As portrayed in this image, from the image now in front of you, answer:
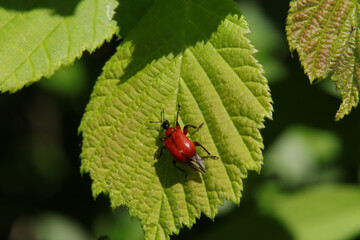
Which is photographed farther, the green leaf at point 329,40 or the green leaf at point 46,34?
the green leaf at point 46,34

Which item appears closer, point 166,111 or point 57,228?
point 166,111

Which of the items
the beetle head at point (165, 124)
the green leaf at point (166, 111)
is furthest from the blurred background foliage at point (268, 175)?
the beetle head at point (165, 124)

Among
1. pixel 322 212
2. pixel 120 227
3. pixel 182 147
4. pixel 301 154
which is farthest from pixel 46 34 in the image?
pixel 322 212

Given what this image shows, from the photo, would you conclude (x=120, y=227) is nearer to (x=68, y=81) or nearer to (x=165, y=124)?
(x=68, y=81)

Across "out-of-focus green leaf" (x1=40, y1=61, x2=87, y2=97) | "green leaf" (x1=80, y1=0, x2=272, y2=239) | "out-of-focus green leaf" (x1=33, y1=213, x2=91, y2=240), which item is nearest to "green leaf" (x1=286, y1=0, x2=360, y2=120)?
"green leaf" (x1=80, y1=0, x2=272, y2=239)

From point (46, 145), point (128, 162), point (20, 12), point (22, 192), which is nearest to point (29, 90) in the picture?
point (46, 145)

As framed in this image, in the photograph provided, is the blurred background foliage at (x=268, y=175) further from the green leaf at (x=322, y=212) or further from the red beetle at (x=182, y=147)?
the red beetle at (x=182, y=147)

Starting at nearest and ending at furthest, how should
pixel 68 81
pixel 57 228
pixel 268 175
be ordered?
pixel 268 175 < pixel 68 81 < pixel 57 228

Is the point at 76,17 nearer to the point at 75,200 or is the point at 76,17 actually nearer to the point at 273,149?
the point at 273,149
